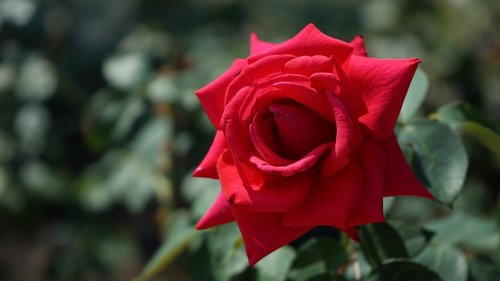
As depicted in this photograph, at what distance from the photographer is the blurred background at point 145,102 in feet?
5.94

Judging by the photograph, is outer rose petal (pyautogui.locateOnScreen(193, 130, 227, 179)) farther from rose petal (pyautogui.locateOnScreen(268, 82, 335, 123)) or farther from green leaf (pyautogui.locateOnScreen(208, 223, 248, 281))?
green leaf (pyautogui.locateOnScreen(208, 223, 248, 281))

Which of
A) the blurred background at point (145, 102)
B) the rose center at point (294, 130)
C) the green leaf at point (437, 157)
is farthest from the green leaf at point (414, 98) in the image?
the blurred background at point (145, 102)

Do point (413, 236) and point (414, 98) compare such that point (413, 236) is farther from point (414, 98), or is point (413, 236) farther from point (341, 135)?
point (341, 135)

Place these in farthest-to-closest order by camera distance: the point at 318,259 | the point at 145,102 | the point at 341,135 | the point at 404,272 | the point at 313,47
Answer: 1. the point at 145,102
2. the point at 318,259
3. the point at 404,272
4. the point at 313,47
5. the point at 341,135

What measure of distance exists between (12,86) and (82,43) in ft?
3.34

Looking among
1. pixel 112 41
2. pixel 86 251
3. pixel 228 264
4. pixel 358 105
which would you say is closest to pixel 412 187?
pixel 358 105

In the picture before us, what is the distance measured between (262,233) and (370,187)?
14 centimetres

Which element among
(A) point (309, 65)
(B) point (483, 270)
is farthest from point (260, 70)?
(B) point (483, 270)

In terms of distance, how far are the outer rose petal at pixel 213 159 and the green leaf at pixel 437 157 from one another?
29 centimetres

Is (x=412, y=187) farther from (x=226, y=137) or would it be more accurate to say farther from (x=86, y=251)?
(x=86, y=251)

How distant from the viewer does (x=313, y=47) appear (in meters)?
0.89

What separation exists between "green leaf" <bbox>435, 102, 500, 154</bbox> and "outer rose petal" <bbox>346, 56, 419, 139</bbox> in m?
0.21

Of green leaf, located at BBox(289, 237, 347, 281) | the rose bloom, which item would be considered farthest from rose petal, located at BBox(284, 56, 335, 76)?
green leaf, located at BBox(289, 237, 347, 281)

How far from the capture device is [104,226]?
2340 mm
